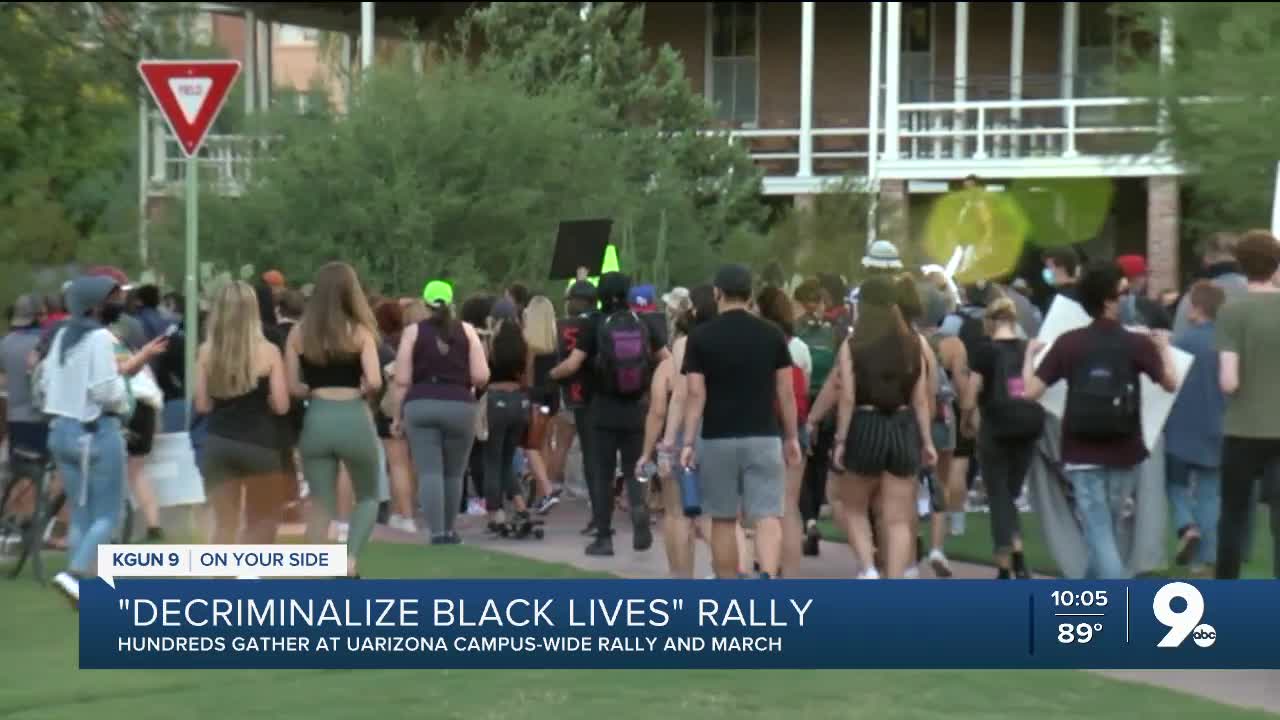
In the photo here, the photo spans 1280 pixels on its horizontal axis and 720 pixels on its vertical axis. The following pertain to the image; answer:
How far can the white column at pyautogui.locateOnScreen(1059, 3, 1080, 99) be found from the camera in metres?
38.0

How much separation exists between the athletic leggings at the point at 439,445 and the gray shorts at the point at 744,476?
446 cm

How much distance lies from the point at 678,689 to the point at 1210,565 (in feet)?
17.8

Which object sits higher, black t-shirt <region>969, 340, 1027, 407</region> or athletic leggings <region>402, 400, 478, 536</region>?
black t-shirt <region>969, 340, 1027, 407</region>

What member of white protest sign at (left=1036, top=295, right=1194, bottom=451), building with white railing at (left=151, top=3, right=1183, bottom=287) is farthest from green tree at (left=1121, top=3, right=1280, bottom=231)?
white protest sign at (left=1036, top=295, right=1194, bottom=451)

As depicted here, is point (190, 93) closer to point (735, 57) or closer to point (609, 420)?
point (609, 420)

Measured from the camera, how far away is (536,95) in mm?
29453

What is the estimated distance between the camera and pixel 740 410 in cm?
1330

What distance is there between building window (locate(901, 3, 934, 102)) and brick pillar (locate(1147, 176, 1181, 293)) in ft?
19.5

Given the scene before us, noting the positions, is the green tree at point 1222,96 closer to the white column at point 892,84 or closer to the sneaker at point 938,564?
the white column at point 892,84

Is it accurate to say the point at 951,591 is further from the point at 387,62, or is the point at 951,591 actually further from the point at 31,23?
the point at 31,23

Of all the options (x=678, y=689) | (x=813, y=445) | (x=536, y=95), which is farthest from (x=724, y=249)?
(x=678, y=689)

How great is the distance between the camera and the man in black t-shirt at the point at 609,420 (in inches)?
672

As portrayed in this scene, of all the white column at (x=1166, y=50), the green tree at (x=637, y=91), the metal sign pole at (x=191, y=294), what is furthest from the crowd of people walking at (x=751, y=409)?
the green tree at (x=637, y=91)

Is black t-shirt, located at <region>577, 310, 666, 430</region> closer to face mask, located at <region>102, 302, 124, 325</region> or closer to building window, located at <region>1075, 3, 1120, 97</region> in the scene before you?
face mask, located at <region>102, 302, 124, 325</region>
